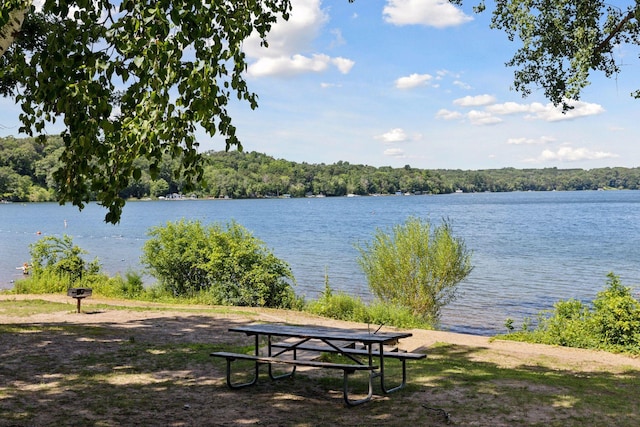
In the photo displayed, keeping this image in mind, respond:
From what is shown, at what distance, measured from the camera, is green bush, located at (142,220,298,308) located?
52.8 feet

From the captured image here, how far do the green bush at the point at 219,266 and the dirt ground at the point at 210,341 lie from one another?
1.33 meters

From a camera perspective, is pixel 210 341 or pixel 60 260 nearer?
pixel 210 341

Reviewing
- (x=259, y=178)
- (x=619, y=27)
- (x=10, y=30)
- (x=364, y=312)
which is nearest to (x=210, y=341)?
(x=364, y=312)

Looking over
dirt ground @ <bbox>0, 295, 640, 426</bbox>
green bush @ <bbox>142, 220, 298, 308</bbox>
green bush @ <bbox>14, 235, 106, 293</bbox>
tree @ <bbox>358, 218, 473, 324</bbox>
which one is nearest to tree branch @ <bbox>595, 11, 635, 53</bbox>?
dirt ground @ <bbox>0, 295, 640, 426</bbox>

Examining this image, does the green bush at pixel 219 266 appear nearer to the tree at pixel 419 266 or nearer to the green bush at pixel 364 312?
the green bush at pixel 364 312

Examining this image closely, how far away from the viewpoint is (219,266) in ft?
54.0

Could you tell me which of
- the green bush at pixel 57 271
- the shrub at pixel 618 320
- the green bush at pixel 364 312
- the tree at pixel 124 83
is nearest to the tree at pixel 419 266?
the green bush at pixel 364 312

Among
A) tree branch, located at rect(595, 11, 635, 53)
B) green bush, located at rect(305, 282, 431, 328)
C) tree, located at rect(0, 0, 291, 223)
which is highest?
tree branch, located at rect(595, 11, 635, 53)

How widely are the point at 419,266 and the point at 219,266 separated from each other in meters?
5.37

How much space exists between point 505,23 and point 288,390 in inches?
263

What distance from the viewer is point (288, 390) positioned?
22.5 feet

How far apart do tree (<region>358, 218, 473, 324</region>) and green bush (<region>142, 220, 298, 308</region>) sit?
278cm

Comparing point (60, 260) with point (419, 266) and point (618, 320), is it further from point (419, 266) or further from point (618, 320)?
point (618, 320)

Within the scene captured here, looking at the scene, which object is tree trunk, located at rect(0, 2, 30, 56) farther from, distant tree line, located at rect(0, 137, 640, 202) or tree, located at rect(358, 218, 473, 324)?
distant tree line, located at rect(0, 137, 640, 202)
